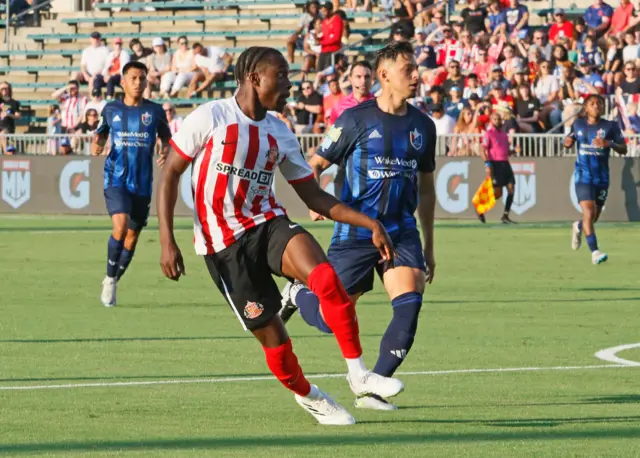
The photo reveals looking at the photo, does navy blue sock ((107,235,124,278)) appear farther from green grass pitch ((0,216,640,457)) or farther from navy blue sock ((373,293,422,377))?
navy blue sock ((373,293,422,377))

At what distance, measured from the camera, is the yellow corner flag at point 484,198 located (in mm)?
28328

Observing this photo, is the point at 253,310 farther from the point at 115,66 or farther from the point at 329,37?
the point at 115,66

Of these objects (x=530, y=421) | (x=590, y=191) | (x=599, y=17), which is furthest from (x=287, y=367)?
(x=599, y=17)

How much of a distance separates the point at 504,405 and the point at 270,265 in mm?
1616

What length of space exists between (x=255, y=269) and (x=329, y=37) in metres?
27.1

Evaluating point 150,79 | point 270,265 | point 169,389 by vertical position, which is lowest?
point 150,79

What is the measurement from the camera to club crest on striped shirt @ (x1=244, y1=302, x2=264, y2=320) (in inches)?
304

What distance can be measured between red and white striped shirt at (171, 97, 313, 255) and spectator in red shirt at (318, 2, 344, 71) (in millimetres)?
26768

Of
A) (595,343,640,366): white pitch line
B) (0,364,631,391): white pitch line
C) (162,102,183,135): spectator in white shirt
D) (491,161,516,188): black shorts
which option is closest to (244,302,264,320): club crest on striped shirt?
(0,364,631,391): white pitch line

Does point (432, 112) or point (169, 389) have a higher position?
point (169, 389)

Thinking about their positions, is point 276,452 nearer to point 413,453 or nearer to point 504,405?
point 413,453

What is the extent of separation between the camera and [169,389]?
9.11 metres

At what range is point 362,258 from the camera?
9.13 metres

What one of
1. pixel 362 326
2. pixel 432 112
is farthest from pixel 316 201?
pixel 432 112
